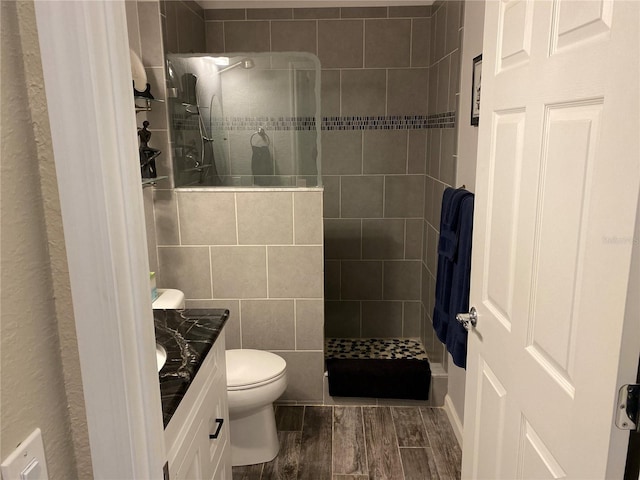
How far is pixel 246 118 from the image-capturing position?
2633 millimetres

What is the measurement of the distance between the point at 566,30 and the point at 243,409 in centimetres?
199

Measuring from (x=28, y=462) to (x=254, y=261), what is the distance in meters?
2.20

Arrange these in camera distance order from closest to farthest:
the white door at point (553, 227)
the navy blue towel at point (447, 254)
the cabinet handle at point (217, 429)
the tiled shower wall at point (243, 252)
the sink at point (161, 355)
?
the white door at point (553, 227)
the sink at point (161, 355)
the cabinet handle at point (217, 429)
the navy blue towel at point (447, 254)
the tiled shower wall at point (243, 252)

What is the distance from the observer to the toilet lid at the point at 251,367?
2350 mm

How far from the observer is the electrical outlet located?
576 mm

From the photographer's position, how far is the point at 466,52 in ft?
7.83

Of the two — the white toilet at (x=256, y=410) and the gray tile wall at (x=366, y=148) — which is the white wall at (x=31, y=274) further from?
the gray tile wall at (x=366, y=148)

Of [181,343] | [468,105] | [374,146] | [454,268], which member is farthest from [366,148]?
[181,343]

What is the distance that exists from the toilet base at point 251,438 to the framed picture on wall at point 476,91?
166 centimetres

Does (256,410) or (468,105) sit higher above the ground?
(468,105)

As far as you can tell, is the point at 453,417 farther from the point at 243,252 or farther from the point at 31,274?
the point at 31,274

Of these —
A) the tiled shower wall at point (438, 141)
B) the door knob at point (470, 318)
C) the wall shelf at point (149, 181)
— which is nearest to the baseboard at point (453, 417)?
the tiled shower wall at point (438, 141)

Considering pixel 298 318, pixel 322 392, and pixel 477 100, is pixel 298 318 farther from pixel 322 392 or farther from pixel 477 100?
pixel 477 100

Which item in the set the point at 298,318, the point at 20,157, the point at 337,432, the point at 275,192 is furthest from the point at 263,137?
the point at 20,157
